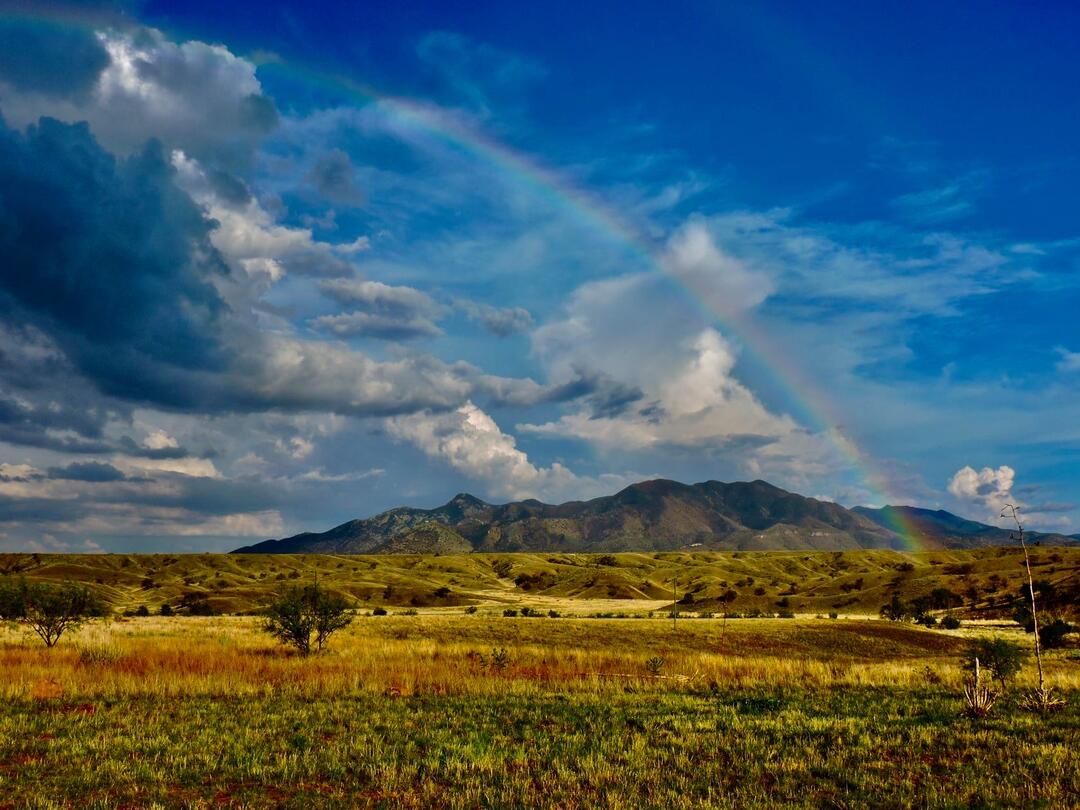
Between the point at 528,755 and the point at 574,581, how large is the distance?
15689 cm

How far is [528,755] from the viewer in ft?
43.4

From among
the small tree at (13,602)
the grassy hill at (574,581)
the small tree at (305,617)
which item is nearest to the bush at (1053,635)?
the grassy hill at (574,581)

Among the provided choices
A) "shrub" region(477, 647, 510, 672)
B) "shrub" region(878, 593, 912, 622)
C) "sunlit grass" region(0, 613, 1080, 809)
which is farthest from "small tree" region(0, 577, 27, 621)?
"shrub" region(878, 593, 912, 622)

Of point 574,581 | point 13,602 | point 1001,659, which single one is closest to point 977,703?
point 1001,659

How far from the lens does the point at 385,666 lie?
84.0 feet

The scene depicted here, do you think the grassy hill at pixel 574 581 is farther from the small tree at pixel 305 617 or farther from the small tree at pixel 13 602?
the small tree at pixel 13 602

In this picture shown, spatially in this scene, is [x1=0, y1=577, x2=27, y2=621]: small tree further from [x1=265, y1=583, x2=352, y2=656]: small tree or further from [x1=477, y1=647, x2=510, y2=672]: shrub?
[x1=477, y1=647, x2=510, y2=672]: shrub

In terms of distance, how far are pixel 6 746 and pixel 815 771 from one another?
50.6 feet

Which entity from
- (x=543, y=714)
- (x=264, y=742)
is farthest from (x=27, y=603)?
(x=543, y=714)

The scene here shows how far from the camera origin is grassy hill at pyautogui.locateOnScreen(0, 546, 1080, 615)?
317 ft

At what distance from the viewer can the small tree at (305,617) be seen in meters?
31.5

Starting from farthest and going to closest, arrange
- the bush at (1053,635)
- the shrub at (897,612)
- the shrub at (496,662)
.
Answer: the shrub at (897,612) → the bush at (1053,635) → the shrub at (496,662)

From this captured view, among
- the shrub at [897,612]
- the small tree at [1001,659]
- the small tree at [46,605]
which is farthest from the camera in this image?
the shrub at [897,612]

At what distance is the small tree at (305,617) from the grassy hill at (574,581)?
1281 centimetres
